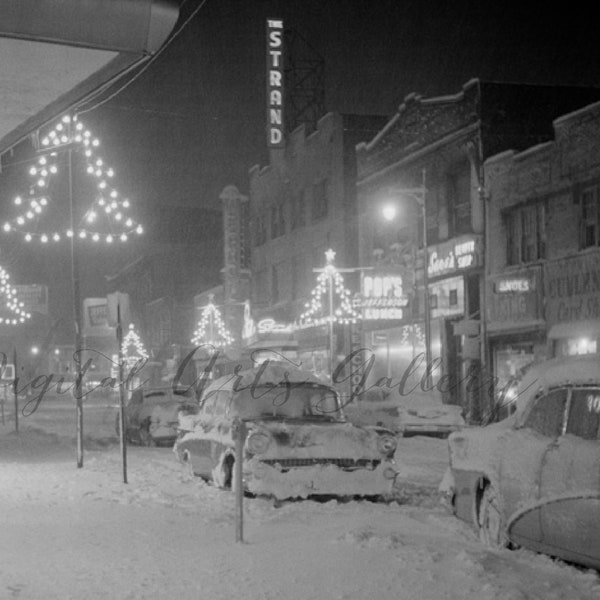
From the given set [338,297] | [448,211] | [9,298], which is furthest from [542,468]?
[338,297]

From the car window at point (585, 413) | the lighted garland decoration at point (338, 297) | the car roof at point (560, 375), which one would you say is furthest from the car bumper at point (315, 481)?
the lighted garland decoration at point (338, 297)

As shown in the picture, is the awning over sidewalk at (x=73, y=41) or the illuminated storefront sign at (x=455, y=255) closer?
the awning over sidewalk at (x=73, y=41)

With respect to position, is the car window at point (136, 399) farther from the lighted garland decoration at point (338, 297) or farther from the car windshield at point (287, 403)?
the car windshield at point (287, 403)

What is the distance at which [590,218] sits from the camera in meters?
26.9

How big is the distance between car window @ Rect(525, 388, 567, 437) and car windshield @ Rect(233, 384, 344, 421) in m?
5.39

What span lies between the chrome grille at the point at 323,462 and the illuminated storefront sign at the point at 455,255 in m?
19.4

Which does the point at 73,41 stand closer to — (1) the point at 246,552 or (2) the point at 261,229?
(1) the point at 246,552

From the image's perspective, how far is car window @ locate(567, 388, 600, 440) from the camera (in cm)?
808

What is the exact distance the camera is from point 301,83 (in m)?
48.2

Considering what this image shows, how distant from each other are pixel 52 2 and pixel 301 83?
43.8m

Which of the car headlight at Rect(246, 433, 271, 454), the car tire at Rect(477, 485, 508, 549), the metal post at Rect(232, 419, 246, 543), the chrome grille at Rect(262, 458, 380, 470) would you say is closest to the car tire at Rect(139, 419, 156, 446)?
the car headlight at Rect(246, 433, 271, 454)

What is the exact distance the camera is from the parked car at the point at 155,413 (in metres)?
23.6

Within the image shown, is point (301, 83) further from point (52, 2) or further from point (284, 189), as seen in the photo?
point (52, 2)

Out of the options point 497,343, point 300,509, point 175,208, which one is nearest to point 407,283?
point 497,343
